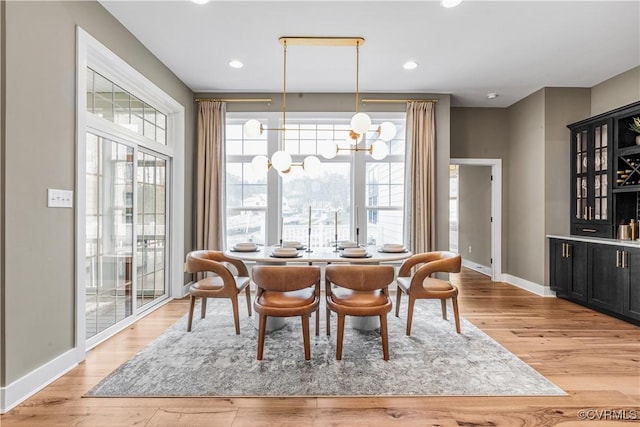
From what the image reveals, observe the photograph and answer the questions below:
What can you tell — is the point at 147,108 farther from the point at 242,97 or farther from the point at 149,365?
the point at 149,365

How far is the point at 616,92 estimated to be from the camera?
4125 millimetres

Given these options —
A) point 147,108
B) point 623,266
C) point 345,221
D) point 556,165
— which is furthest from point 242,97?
point 623,266

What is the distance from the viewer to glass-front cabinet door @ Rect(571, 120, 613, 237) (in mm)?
3922

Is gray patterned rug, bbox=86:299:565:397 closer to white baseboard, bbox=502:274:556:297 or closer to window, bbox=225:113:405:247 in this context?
window, bbox=225:113:405:247

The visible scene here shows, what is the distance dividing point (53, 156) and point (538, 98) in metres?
5.62

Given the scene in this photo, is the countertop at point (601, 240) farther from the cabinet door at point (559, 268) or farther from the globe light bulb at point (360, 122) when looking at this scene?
the globe light bulb at point (360, 122)

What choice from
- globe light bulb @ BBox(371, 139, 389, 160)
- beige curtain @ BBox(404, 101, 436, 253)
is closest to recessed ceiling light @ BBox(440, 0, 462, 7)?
globe light bulb @ BBox(371, 139, 389, 160)

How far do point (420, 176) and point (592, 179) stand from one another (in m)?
2.09

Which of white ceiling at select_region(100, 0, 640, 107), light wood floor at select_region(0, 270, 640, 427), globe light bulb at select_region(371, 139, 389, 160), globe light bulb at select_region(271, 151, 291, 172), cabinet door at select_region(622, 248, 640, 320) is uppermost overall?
white ceiling at select_region(100, 0, 640, 107)

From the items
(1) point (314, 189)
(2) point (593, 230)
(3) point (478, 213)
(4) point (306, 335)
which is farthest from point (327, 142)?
(3) point (478, 213)

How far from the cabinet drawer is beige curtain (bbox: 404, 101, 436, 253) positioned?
184 centimetres

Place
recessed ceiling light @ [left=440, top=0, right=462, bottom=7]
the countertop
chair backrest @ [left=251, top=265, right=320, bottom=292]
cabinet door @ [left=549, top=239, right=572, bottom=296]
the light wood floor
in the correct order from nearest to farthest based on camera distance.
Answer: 1. the light wood floor
2. chair backrest @ [left=251, top=265, right=320, bottom=292]
3. recessed ceiling light @ [left=440, top=0, right=462, bottom=7]
4. the countertop
5. cabinet door @ [left=549, top=239, right=572, bottom=296]

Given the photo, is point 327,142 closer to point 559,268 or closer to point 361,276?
point 361,276

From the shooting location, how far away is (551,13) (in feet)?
9.23
